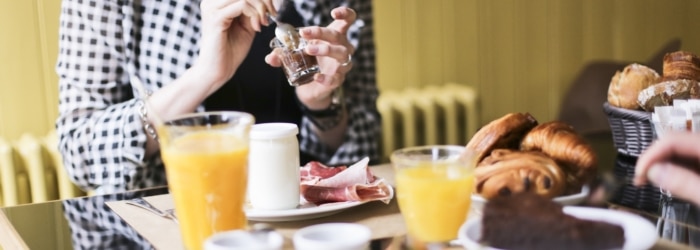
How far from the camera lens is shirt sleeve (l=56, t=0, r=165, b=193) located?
1685 millimetres

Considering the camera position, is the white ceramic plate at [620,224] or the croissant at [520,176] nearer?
the white ceramic plate at [620,224]

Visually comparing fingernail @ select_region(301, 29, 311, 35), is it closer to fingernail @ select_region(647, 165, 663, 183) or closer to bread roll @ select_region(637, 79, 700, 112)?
bread roll @ select_region(637, 79, 700, 112)

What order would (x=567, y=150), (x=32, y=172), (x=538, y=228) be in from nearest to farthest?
(x=538, y=228), (x=567, y=150), (x=32, y=172)

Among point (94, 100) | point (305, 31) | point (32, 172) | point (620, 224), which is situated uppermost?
point (305, 31)

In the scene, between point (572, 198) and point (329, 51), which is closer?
point (572, 198)

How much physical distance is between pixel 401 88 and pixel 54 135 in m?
1.12

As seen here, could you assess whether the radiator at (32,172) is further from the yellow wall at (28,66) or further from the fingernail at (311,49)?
the fingernail at (311,49)

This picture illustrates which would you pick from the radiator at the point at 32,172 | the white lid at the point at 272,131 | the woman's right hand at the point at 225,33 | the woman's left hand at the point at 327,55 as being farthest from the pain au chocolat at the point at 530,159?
the radiator at the point at 32,172

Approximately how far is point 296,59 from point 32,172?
3.87 feet

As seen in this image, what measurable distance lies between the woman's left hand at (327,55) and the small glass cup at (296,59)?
0.04 ft

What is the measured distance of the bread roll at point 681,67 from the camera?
1.46m

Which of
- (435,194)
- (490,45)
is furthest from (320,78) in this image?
(490,45)

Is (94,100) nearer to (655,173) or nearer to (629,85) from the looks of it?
(629,85)

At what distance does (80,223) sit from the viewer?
115cm
